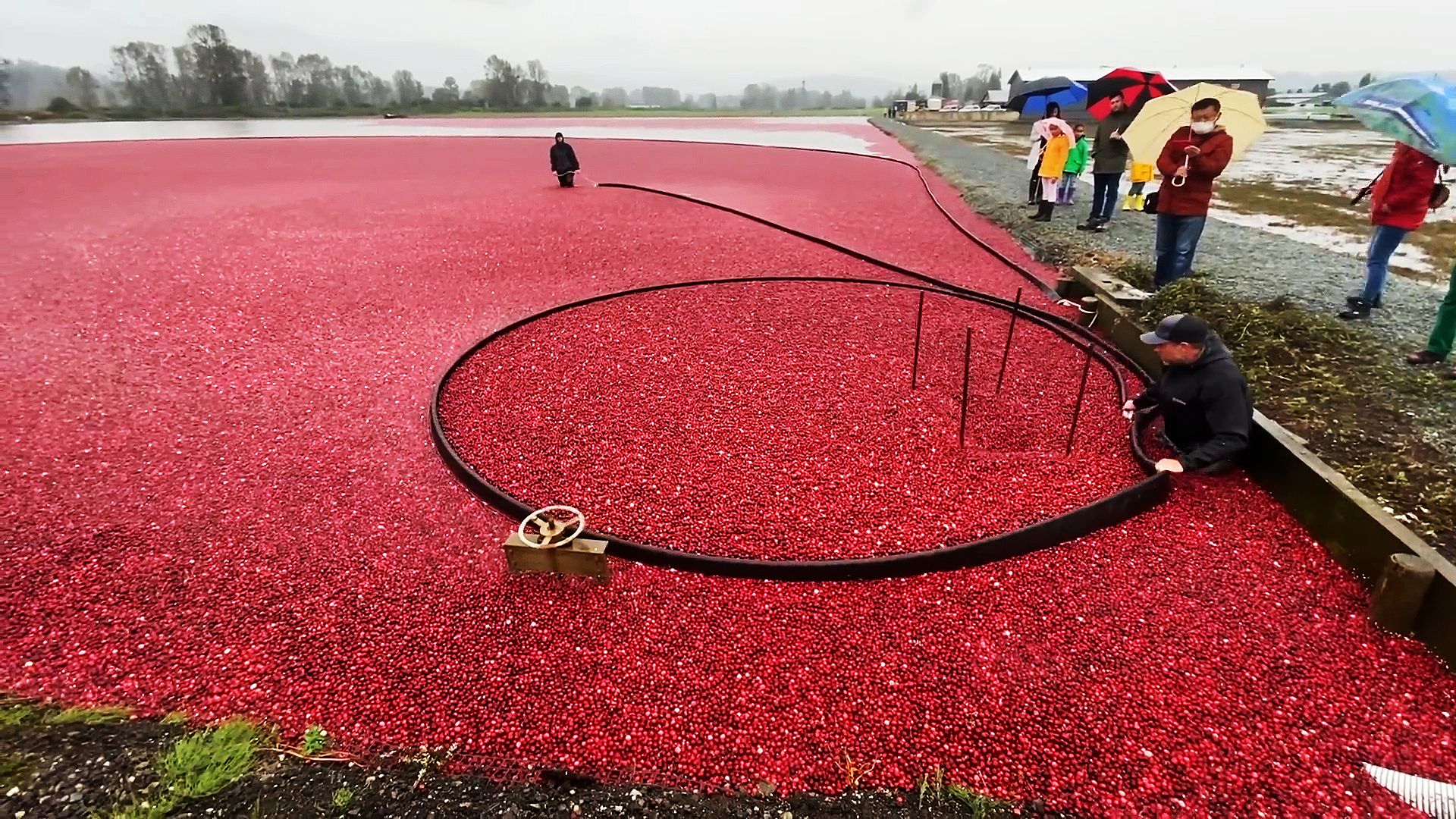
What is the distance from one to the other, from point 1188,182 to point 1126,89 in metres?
5.02

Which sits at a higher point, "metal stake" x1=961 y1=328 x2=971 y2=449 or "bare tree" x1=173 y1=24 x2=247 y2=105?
"bare tree" x1=173 y1=24 x2=247 y2=105

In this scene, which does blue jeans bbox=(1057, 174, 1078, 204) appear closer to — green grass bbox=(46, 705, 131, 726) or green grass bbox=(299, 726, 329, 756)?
green grass bbox=(299, 726, 329, 756)

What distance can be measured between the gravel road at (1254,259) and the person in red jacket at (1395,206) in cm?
32

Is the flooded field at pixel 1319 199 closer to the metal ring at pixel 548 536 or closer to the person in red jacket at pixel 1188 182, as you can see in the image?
the person in red jacket at pixel 1188 182

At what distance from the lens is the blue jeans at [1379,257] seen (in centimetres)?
602

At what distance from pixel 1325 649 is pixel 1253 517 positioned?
105cm

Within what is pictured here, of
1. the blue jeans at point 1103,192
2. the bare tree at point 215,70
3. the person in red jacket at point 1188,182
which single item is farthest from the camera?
the bare tree at point 215,70

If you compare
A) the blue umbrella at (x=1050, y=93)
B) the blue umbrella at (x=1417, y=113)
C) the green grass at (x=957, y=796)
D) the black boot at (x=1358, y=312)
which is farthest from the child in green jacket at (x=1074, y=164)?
the green grass at (x=957, y=796)

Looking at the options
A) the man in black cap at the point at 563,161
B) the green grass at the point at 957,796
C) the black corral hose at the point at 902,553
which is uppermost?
the man in black cap at the point at 563,161

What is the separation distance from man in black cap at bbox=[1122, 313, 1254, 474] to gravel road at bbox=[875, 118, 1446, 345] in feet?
10.1

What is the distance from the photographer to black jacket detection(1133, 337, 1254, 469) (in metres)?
4.04

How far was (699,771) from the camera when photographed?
2578 mm

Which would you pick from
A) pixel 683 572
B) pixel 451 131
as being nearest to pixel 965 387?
pixel 683 572

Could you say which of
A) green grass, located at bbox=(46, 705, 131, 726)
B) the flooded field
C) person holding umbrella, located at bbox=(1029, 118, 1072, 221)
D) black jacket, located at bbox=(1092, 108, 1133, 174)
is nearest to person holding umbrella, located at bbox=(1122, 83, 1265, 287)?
black jacket, located at bbox=(1092, 108, 1133, 174)
